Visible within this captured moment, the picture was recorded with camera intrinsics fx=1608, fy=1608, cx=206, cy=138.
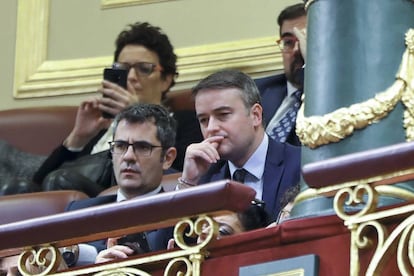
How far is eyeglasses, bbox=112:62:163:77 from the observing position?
5.34 meters

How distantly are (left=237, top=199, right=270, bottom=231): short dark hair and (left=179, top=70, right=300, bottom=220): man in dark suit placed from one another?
0.43 meters

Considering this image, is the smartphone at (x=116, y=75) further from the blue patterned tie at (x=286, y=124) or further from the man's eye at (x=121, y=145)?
the man's eye at (x=121, y=145)

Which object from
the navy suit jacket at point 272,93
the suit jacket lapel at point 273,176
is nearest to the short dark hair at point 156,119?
the suit jacket lapel at point 273,176

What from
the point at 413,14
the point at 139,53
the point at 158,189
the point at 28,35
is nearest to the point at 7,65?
the point at 28,35

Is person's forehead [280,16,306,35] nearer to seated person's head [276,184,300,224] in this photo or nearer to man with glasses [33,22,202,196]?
man with glasses [33,22,202,196]

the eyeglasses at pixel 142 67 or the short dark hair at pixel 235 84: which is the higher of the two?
the eyeglasses at pixel 142 67

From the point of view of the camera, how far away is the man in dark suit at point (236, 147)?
157 inches

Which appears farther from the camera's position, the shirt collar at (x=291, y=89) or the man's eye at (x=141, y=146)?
the shirt collar at (x=291, y=89)

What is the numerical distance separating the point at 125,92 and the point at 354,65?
2.23m

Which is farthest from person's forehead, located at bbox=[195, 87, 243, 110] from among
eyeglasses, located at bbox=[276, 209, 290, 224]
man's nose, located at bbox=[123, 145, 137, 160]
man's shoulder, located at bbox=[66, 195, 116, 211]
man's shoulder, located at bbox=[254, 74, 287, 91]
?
man's shoulder, located at bbox=[254, 74, 287, 91]

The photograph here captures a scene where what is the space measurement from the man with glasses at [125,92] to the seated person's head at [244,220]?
179 cm

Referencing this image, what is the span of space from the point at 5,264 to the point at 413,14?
45.2 inches

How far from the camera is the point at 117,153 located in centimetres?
445

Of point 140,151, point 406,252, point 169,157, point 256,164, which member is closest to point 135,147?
point 140,151
